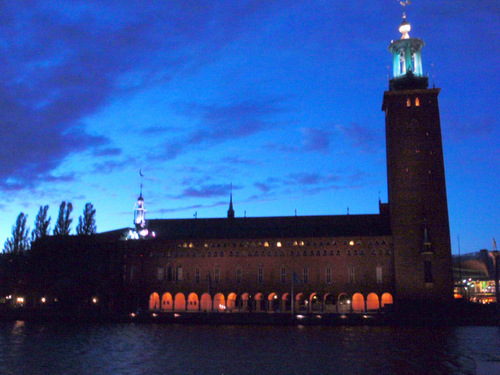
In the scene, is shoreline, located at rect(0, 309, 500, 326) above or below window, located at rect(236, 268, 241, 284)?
below

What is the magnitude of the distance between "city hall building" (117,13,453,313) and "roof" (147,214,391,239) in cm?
13

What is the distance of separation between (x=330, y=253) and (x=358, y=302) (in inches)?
237

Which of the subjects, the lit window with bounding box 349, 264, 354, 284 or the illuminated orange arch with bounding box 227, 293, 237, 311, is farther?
the illuminated orange arch with bounding box 227, 293, 237, 311

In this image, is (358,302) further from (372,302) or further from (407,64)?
(407,64)

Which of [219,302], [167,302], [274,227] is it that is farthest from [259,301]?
[167,302]

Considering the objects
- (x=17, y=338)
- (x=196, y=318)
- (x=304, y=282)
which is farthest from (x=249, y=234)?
(x=17, y=338)

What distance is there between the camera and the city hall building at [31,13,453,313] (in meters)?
55.8

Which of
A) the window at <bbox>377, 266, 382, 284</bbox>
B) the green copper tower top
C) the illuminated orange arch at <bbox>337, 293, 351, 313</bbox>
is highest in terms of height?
the green copper tower top

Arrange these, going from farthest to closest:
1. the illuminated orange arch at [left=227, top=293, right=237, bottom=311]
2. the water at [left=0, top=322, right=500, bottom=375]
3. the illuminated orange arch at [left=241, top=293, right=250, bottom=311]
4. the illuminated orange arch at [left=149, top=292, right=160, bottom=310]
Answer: the illuminated orange arch at [left=149, top=292, right=160, bottom=310] → the illuminated orange arch at [left=227, top=293, right=237, bottom=311] → the illuminated orange arch at [left=241, top=293, right=250, bottom=311] → the water at [left=0, top=322, right=500, bottom=375]

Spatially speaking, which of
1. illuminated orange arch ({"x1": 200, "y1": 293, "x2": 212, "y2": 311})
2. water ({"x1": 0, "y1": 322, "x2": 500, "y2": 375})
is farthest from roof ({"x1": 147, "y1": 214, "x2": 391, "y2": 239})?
water ({"x1": 0, "y1": 322, "x2": 500, "y2": 375})

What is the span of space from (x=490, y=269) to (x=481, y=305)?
55.2m

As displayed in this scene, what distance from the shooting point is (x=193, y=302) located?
62.6 metres

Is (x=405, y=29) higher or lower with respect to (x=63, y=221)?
higher

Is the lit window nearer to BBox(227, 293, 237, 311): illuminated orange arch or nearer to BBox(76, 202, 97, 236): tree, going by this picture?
BBox(227, 293, 237, 311): illuminated orange arch
